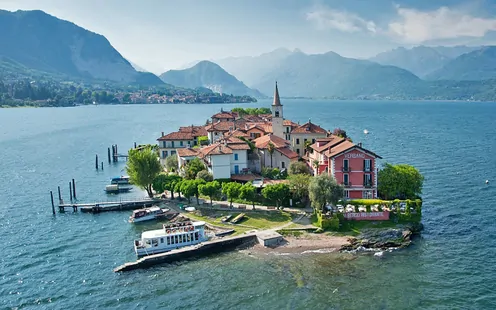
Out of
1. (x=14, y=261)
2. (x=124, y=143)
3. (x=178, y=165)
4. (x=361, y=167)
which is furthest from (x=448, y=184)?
(x=124, y=143)

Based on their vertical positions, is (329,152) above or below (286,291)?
above

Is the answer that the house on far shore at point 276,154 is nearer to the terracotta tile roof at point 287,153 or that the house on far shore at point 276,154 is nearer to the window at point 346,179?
the terracotta tile roof at point 287,153

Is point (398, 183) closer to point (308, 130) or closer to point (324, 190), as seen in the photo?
point (324, 190)

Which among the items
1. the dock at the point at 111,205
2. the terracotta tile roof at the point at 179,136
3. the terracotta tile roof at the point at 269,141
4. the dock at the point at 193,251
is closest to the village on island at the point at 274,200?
the dock at the point at 193,251

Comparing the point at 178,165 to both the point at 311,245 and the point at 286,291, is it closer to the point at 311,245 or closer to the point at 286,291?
the point at 311,245

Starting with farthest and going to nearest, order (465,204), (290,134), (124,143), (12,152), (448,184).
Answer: (124,143), (12,152), (290,134), (448,184), (465,204)

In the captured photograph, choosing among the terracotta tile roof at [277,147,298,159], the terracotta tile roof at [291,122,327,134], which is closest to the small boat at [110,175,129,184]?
the terracotta tile roof at [277,147,298,159]
